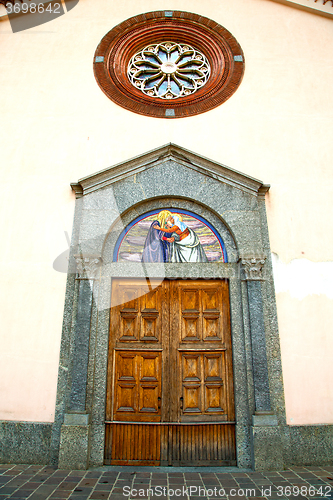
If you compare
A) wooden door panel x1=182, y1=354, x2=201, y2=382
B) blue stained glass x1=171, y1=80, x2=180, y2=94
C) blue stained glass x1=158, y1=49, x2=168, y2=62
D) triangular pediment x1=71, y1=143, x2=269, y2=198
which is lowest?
wooden door panel x1=182, y1=354, x2=201, y2=382

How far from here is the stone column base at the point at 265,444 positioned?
14.2 feet

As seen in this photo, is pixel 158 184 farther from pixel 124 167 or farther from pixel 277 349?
pixel 277 349

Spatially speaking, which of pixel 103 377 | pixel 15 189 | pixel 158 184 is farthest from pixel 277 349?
pixel 15 189

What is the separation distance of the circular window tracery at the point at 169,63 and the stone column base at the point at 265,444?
512cm

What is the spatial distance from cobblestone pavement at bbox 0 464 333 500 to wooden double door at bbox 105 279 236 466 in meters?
0.28

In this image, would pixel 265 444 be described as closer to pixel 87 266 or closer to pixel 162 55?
pixel 87 266

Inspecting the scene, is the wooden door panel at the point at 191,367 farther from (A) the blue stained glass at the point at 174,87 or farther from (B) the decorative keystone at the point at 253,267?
(A) the blue stained glass at the point at 174,87

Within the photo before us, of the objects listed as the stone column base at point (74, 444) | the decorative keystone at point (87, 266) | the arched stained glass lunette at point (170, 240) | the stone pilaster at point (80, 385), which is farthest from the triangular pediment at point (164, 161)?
the stone column base at point (74, 444)

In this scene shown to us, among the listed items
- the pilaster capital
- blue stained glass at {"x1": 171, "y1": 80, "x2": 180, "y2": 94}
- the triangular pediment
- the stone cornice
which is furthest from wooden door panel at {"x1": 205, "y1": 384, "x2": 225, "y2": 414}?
the stone cornice

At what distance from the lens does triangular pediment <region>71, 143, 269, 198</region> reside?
214 inches

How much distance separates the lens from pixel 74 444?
4.36m

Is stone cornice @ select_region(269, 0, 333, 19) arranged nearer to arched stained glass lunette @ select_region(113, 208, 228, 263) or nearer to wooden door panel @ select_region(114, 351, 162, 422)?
arched stained glass lunette @ select_region(113, 208, 228, 263)

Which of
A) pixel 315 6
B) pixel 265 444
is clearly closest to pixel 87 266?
pixel 265 444

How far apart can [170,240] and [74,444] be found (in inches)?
122
